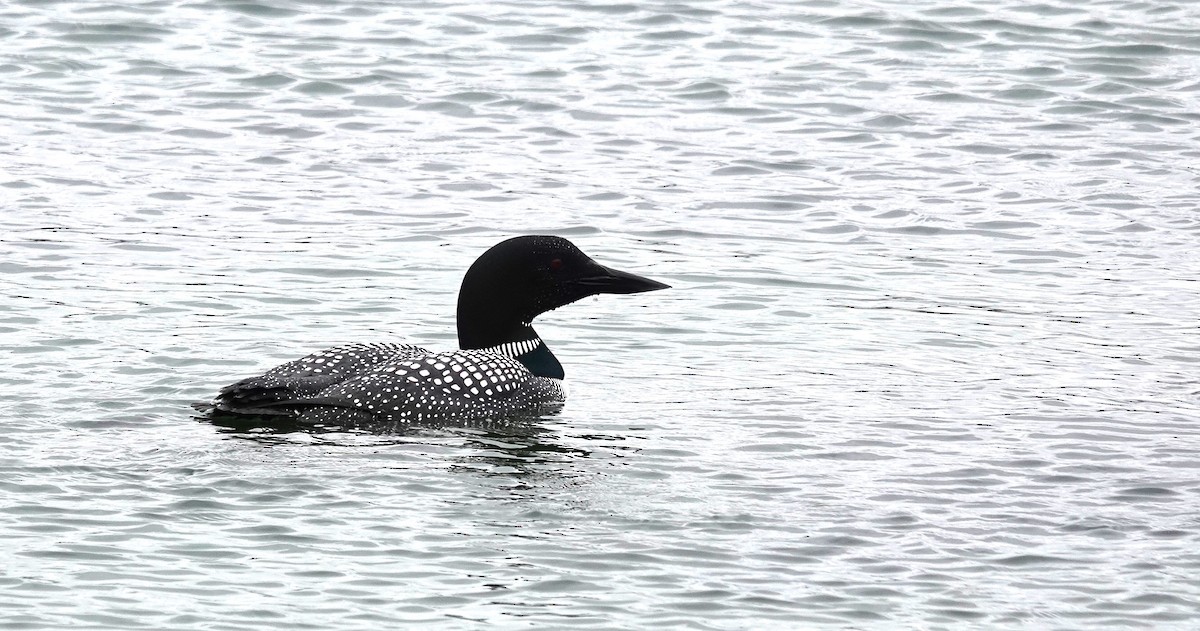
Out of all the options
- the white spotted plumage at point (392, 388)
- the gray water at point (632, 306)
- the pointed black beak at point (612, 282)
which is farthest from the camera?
the pointed black beak at point (612, 282)

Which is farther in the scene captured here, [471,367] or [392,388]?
[471,367]

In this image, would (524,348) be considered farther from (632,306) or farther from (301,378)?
(632,306)

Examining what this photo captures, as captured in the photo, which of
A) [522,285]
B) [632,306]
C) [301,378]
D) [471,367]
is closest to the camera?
[301,378]

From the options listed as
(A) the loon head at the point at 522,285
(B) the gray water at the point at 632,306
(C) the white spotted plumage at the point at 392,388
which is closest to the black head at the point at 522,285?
(A) the loon head at the point at 522,285

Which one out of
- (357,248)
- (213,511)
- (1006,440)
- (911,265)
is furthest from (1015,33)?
(213,511)

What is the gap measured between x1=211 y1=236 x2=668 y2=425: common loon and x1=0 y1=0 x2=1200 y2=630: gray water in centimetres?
17

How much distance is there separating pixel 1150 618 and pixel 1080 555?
0.56m

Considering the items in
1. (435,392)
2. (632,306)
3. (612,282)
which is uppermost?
(612,282)

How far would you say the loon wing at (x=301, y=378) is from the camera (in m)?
8.55

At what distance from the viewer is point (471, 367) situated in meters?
9.05

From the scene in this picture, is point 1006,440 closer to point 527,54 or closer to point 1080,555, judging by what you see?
point 1080,555

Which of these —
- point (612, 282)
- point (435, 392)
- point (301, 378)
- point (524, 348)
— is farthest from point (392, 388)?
point (612, 282)

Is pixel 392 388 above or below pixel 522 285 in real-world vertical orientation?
below

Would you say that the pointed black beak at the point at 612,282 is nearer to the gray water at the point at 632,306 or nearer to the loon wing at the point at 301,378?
the gray water at the point at 632,306
